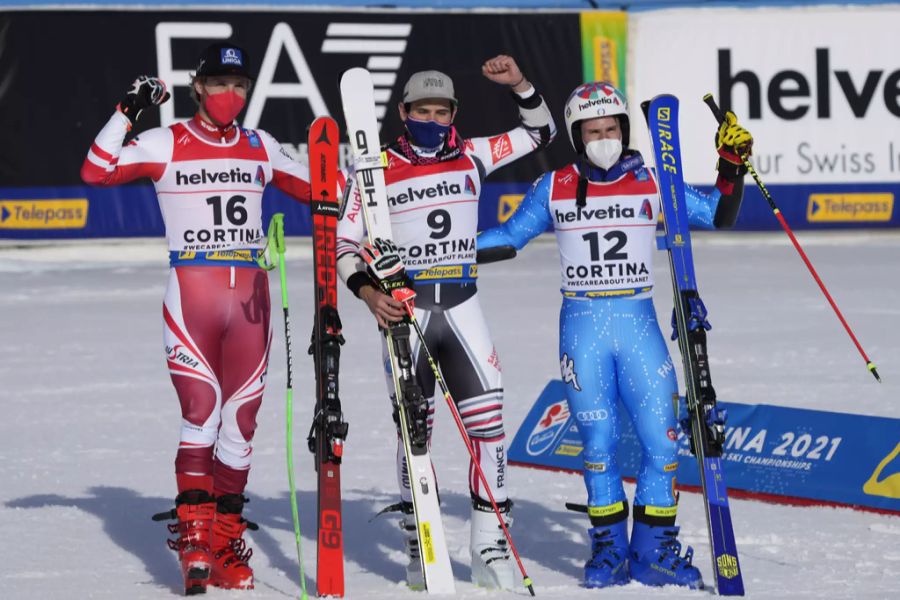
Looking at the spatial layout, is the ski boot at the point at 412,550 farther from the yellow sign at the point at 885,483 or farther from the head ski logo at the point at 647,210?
the yellow sign at the point at 885,483

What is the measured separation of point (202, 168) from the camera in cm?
634

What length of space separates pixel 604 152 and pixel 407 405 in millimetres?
1348

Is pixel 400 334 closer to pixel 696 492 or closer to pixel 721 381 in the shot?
pixel 696 492

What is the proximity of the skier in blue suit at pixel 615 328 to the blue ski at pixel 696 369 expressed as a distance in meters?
0.08

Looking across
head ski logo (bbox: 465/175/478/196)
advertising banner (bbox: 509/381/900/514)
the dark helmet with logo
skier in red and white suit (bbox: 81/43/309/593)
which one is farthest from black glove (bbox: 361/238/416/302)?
advertising banner (bbox: 509/381/900/514)

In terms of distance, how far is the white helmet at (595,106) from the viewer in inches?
253

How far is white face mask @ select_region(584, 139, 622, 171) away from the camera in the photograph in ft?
21.1

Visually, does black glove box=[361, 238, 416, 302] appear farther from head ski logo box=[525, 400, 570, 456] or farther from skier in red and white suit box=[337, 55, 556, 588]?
head ski logo box=[525, 400, 570, 456]

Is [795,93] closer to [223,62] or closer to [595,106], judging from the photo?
[595,106]

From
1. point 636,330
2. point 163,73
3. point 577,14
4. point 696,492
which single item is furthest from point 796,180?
point 636,330

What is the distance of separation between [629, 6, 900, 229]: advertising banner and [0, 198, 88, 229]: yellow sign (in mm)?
6875

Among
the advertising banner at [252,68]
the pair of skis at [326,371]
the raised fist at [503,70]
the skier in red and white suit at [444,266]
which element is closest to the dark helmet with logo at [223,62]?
the pair of skis at [326,371]

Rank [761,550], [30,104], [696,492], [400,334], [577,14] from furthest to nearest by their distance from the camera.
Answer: [577,14] → [30,104] → [696,492] → [761,550] → [400,334]

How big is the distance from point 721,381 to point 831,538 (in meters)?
4.03
